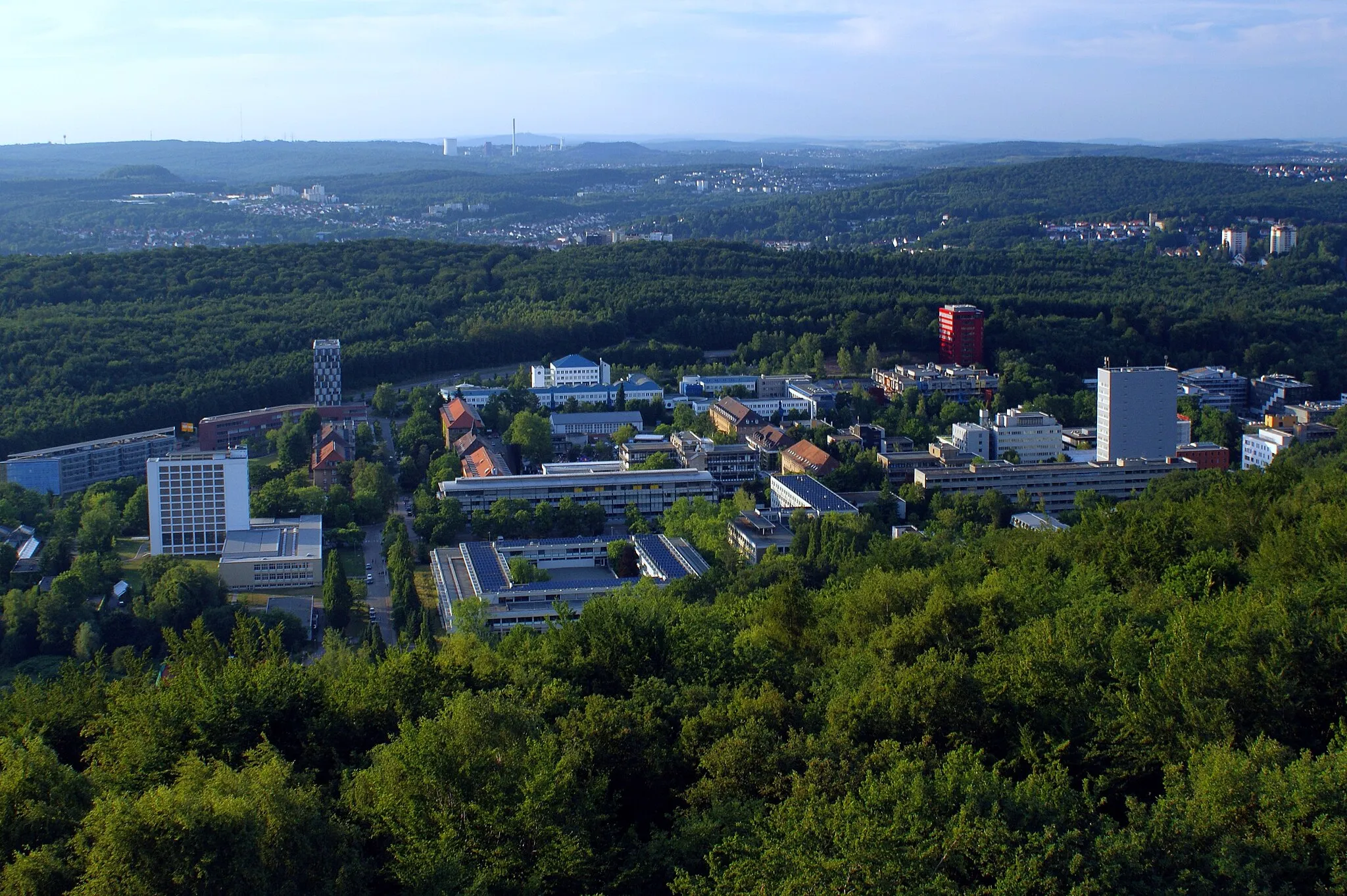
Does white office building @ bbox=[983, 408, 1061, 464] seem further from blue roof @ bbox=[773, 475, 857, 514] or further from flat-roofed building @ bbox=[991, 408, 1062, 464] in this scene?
blue roof @ bbox=[773, 475, 857, 514]

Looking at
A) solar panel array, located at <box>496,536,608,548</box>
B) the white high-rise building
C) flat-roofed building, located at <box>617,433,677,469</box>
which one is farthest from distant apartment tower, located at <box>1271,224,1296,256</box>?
the white high-rise building

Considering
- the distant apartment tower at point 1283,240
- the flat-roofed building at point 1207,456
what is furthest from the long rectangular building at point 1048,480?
the distant apartment tower at point 1283,240

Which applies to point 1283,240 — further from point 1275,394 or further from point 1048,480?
point 1048,480

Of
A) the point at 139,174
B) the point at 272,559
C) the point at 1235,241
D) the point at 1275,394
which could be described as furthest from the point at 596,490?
the point at 139,174

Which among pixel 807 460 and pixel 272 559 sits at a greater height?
pixel 807 460

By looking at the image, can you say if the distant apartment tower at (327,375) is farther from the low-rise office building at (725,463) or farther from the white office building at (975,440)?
the white office building at (975,440)
